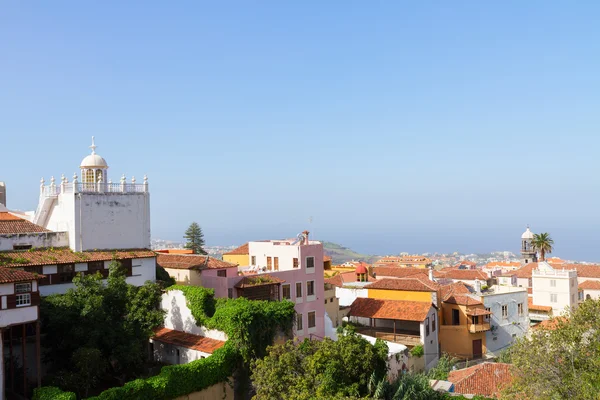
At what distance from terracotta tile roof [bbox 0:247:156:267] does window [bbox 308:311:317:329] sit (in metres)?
11.9

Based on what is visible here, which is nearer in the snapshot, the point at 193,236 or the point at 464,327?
the point at 464,327

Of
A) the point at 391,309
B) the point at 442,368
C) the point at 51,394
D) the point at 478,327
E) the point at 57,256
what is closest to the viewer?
the point at 51,394

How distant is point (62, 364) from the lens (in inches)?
1012

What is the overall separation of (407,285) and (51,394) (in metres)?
31.1

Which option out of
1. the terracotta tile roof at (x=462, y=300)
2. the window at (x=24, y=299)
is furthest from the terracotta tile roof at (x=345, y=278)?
the window at (x=24, y=299)

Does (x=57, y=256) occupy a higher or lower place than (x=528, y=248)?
higher

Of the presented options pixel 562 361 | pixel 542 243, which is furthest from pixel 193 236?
pixel 562 361

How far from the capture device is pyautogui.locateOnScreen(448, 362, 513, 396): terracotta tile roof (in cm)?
3109

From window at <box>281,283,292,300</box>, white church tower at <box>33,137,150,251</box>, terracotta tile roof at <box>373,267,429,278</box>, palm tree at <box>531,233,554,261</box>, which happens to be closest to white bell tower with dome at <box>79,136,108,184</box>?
white church tower at <box>33,137,150,251</box>

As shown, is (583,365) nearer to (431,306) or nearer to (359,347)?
(359,347)

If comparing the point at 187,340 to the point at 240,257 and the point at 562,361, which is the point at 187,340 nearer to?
the point at 562,361

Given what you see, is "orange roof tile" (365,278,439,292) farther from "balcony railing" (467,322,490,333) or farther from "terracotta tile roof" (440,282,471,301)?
"balcony railing" (467,322,490,333)

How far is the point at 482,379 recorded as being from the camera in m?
32.5

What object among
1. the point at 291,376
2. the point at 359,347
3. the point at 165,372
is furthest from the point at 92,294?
the point at 359,347
